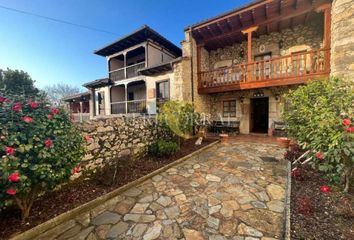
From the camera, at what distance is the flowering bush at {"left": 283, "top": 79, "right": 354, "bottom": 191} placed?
2.88 metres

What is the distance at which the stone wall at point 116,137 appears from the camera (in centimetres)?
436

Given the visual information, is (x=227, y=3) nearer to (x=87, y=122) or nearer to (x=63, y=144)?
(x=87, y=122)

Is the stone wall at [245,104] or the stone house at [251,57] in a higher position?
the stone house at [251,57]

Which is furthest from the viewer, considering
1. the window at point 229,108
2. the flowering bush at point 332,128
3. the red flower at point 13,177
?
the window at point 229,108

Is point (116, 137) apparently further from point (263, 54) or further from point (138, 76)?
point (263, 54)

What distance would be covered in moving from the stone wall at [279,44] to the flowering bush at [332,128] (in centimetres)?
621

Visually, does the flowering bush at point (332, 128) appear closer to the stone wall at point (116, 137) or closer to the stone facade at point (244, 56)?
the stone wall at point (116, 137)

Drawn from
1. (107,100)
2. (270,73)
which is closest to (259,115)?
(270,73)

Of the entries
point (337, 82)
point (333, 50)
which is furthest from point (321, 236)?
point (333, 50)

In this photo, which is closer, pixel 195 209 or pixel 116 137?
pixel 195 209

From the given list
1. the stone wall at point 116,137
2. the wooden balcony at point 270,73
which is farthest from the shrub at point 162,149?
the wooden balcony at point 270,73

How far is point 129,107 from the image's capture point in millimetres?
13992

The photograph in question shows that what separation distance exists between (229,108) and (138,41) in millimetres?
8471

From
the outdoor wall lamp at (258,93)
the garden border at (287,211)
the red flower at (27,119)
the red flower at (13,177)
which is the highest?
the outdoor wall lamp at (258,93)
